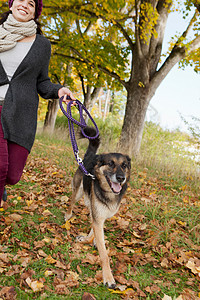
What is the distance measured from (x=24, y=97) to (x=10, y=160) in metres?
0.61

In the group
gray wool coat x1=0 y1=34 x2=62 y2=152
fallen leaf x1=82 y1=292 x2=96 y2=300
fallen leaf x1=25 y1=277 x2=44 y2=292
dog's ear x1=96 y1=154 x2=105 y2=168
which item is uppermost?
gray wool coat x1=0 y1=34 x2=62 y2=152

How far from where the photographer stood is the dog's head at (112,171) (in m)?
2.77

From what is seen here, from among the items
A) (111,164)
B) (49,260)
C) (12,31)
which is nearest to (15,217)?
(49,260)

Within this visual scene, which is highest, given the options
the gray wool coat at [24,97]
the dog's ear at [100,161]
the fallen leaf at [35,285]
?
the gray wool coat at [24,97]

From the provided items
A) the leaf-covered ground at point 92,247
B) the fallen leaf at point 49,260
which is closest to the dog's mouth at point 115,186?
the leaf-covered ground at point 92,247

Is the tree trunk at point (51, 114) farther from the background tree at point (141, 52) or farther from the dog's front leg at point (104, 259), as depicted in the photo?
the dog's front leg at point (104, 259)

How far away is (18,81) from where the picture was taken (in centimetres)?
217

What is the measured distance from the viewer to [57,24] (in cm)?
1024

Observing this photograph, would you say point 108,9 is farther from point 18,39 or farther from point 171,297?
point 171,297

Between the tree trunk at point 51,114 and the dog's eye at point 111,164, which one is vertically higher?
the tree trunk at point 51,114

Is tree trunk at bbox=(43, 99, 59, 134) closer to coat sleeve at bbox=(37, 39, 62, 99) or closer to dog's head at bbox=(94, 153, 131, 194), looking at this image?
dog's head at bbox=(94, 153, 131, 194)

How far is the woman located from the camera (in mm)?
2107

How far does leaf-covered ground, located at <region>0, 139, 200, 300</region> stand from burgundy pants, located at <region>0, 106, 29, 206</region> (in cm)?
87

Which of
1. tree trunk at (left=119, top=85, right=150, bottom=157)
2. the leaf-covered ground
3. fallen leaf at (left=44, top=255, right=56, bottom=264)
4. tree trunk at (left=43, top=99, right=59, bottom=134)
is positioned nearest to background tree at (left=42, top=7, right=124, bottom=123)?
tree trunk at (left=43, top=99, right=59, bottom=134)
